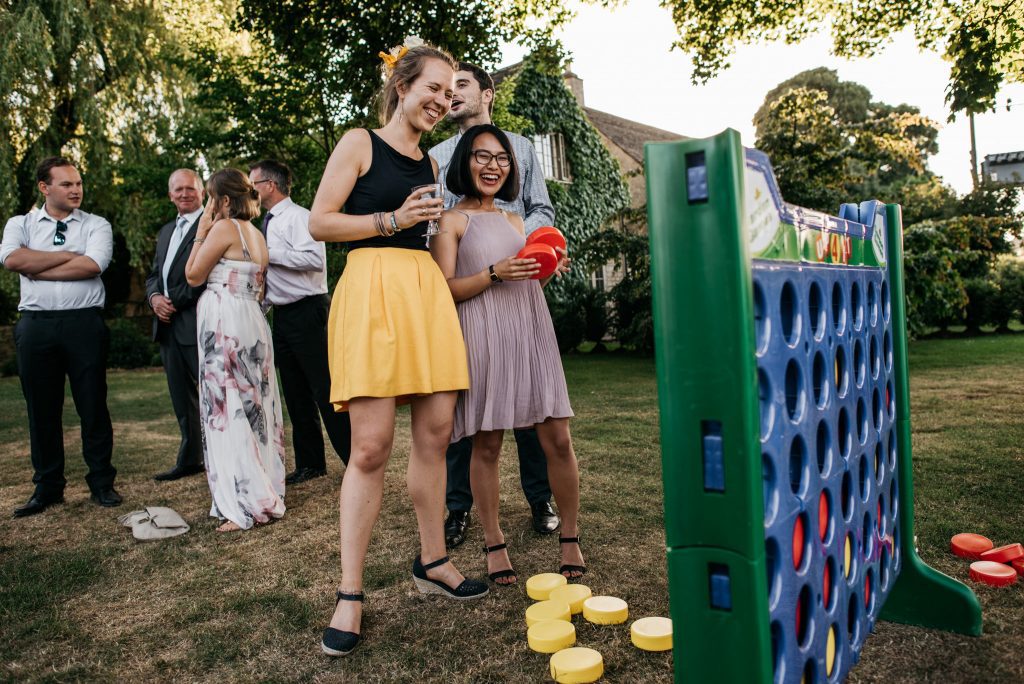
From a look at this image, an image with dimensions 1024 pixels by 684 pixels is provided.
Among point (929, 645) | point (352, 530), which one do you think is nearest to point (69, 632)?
point (352, 530)

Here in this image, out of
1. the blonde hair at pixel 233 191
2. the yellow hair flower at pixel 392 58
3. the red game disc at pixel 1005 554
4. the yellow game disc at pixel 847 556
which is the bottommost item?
the red game disc at pixel 1005 554

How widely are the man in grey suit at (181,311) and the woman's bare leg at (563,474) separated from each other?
10.5 feet

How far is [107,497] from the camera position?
464cm

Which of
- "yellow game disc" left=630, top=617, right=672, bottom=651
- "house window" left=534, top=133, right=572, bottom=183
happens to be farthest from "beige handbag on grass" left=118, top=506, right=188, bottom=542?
"house window" left=534, top=133, right=572, bottom=183

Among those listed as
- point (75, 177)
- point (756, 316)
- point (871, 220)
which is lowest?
point (756, 316)

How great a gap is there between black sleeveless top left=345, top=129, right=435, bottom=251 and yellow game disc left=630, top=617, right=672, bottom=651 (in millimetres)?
1492

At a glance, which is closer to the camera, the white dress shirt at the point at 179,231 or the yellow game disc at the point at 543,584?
the yellow game disc at the point at 543,584

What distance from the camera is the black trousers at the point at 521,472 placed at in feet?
12.2

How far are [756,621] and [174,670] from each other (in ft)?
6.36

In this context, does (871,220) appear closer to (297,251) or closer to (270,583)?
(270,583)

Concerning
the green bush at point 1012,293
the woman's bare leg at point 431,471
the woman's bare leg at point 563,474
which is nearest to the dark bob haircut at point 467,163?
the woman's bare leg at point 431,471

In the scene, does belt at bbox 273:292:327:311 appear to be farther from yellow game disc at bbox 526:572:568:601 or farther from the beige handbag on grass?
yellow game disc at bbox 526:572:568:601

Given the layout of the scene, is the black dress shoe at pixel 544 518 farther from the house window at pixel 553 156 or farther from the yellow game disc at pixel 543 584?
the house window at pixel 553 156

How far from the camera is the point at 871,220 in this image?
2285mm
